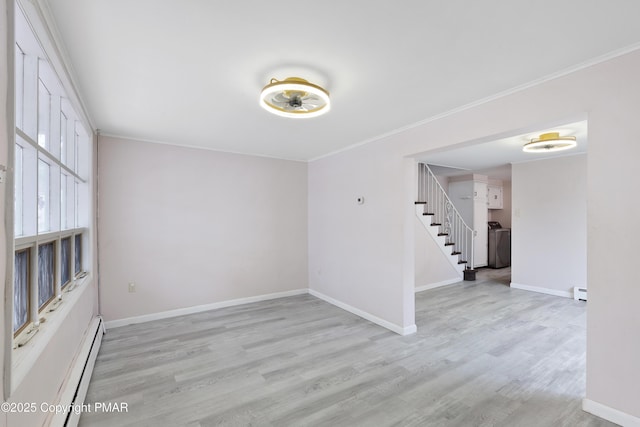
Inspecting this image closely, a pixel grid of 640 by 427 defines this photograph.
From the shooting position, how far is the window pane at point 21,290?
4.97 ft

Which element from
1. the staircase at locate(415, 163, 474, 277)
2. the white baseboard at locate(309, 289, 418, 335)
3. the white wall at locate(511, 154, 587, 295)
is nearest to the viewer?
the white baseboard at locate(309, 289, 418, 335)

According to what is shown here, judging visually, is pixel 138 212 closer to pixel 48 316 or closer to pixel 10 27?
pixel 48 316

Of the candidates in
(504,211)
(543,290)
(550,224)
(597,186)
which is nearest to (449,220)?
(550,224)

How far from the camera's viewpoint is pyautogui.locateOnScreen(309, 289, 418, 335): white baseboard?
3.38 metres

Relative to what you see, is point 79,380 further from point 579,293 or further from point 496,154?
point 579,293

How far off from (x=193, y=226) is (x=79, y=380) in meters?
2.26

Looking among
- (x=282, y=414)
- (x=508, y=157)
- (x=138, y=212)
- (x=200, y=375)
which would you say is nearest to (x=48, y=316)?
(x=200, y=375)

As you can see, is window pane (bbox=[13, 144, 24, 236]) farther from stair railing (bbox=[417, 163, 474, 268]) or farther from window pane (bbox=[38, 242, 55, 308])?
stair railing (bbox=[417, 163, 474, 268])

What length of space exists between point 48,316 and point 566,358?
4.29m

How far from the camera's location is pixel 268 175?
4785 millimetres

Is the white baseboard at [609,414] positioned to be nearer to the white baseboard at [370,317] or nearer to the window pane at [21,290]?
the white baseboard at [370,317]

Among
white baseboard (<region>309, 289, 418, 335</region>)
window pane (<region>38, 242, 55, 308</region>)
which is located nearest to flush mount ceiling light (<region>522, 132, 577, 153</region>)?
white baseboard (<region>309, 289, 418, 335</region>)

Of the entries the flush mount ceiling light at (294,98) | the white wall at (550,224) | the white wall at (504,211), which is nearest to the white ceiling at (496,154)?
the white wall at (550,224)

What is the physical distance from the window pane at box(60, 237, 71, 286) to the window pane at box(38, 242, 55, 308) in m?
0.28
